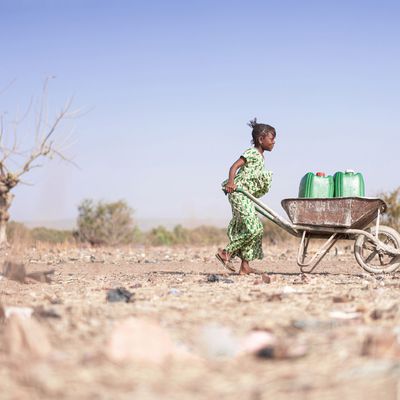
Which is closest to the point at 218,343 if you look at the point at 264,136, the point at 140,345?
the point at 140,345

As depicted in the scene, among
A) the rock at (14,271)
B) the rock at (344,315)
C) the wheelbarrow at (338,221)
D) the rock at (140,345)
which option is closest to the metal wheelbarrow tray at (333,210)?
the wheelbarrow at (338,221)

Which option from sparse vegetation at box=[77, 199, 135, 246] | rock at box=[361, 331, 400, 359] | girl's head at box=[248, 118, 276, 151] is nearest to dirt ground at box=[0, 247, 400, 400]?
rock at box=[361, 331, 400, 359]

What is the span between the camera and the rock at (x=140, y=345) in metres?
2.74

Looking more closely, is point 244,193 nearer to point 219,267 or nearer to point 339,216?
point 339,216

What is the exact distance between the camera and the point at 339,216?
6.70 meters

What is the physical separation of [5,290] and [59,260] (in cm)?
457

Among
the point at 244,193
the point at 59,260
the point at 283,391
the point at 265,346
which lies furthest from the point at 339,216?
the point at 59,260

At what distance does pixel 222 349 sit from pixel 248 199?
440 cm

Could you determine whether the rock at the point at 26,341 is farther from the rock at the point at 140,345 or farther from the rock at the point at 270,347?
the rock at the point at 270,347

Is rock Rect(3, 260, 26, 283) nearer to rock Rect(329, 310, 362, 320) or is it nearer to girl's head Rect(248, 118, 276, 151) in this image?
girl's head Rect(248, 118, 276, 151)

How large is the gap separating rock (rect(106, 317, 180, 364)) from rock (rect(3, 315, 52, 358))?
29cm

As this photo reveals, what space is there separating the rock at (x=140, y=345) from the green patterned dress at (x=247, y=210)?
4.31 m

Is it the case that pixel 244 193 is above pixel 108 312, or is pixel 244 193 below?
above

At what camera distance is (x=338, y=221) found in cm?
671
